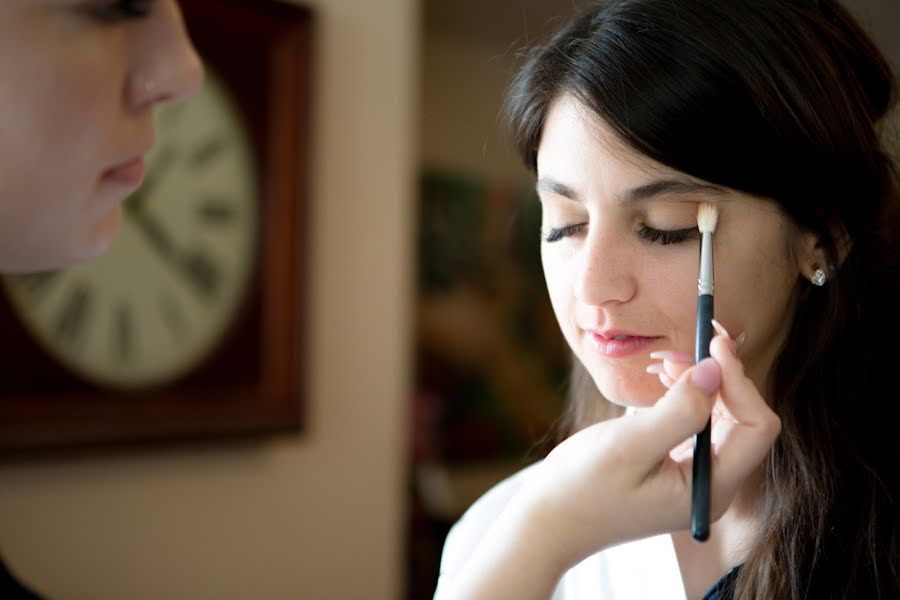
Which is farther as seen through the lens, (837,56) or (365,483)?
(365,483)

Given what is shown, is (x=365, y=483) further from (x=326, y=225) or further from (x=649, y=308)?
(x=649, y=308)

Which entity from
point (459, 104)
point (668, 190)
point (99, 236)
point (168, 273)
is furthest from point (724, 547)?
point (459, 104)

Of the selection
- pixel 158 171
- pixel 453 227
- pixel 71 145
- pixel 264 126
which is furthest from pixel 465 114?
pixel 71 145

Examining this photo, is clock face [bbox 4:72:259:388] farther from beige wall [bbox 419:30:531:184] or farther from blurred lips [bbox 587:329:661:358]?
beige wall [bbox 419:30:531:184]

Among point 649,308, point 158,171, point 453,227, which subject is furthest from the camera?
point 453,227

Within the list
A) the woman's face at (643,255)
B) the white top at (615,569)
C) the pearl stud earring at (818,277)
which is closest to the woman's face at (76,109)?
the woman's face at (643,255)

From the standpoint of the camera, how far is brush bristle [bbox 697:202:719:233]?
62 cm

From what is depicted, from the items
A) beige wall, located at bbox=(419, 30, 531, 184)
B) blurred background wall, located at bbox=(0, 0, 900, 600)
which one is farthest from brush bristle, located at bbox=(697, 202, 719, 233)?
beige wall, located at bbox=(419, 30, 531, 184)

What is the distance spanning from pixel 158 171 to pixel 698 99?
0.88m

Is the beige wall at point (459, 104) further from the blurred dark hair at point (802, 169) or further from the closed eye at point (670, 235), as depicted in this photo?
the closed eye at point (670, 235)

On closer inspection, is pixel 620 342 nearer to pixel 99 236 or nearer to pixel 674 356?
pixel 674 356

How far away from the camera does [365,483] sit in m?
1.55

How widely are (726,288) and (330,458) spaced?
1008 millimetres

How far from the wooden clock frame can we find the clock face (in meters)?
0.02
